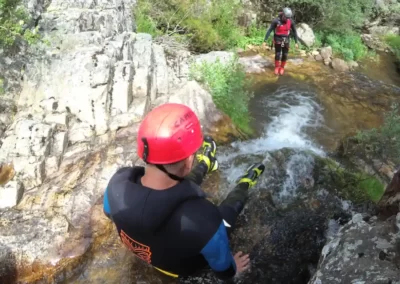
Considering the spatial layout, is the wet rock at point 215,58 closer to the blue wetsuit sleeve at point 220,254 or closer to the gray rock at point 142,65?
the gray rock at point 142,65

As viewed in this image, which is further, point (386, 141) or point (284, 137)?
point (284, 137)

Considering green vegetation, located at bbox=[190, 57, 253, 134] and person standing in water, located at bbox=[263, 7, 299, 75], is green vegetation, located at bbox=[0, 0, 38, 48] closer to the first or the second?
green vegetation, located at bbox=[190, 57, 253, 134]

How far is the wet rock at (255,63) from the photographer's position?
9.78 meters

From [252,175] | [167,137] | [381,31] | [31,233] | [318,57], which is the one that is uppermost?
[167,137]

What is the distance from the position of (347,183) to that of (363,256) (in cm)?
273

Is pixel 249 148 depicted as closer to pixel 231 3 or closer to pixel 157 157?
pixel 157 157

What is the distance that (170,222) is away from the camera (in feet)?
7.38

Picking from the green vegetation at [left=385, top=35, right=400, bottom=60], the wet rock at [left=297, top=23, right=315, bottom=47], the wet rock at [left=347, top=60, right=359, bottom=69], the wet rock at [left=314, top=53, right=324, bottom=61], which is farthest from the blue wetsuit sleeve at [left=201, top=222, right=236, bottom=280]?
the green vegetation at [left=385, top=35, right=400, bottom=60]

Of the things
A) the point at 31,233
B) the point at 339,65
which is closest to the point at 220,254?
the point at 31,233

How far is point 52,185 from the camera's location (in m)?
4.64

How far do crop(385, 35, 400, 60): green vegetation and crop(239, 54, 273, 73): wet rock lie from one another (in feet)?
16.6

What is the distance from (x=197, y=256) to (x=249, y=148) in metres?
3.65

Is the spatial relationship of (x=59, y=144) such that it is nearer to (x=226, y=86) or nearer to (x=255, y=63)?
(x=226, y=86)

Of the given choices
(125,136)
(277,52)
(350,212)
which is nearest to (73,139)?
(125,136)
